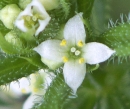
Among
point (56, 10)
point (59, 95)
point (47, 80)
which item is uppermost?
point (56, 10)

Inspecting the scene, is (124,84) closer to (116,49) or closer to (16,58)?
(116,49)

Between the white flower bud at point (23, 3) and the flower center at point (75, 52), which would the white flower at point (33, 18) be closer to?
the white flower bud at point (23, 3)

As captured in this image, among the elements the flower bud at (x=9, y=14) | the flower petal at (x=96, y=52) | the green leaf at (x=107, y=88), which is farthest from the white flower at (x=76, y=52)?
the green leaf at (x=107, y=88)

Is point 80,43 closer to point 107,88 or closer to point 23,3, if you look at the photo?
point 23,3

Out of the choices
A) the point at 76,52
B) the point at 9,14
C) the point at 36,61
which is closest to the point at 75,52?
the point at 76,52

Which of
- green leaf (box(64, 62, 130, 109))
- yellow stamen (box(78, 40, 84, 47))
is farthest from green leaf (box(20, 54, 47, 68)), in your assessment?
green leaf (box(64, 62, 130, 109))

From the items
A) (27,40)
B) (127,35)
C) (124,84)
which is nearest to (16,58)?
(27,40)

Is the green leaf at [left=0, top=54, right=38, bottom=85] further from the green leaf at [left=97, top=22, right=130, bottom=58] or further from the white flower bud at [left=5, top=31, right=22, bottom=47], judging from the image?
the green leaf at [left=97, top=22, right=130, bottom=58]
